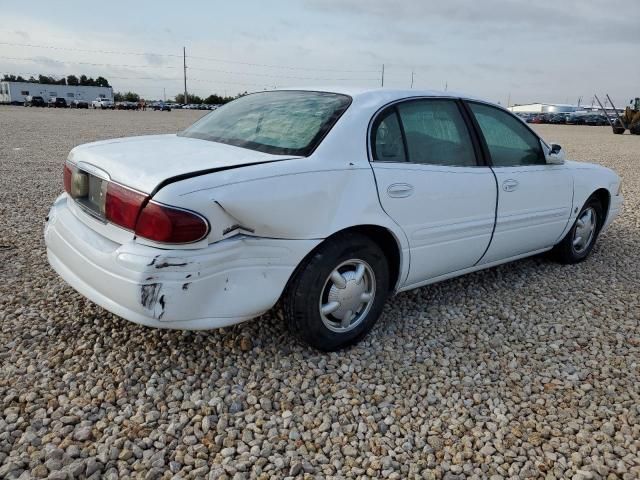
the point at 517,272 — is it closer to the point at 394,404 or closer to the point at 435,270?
the point at 435,270

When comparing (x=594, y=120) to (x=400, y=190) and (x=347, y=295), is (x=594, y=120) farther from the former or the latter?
(x=347, y=295)

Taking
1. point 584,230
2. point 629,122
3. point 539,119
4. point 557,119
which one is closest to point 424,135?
point 584,230

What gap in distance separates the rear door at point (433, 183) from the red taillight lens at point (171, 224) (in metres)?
1.06

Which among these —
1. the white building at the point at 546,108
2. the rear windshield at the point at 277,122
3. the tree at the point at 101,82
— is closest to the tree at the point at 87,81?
the tree at the point at 101,82

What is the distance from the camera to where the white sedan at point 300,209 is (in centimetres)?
236

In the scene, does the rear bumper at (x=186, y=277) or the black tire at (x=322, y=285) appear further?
the black tire at (x=322, y=285)

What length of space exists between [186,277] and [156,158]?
0.72m

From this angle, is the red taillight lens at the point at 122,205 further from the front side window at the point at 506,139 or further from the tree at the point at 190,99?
the tree at the point at 190,99

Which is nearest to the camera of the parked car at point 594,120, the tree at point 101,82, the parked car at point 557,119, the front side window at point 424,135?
the front side window at point 424,135

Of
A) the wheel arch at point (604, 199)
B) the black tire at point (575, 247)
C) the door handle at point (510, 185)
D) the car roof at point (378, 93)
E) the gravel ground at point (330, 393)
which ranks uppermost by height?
the car roof at point (378, 93)

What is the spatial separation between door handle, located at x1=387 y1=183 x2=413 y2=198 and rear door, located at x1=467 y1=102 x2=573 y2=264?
0.93m

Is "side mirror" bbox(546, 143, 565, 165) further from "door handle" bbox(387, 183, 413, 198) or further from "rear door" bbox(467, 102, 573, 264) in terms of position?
"door handle" bbox(387, 183, 413, 198)

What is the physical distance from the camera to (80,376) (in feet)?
8.69

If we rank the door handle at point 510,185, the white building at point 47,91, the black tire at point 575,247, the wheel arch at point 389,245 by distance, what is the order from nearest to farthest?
the wheel arch at point 389,245 < the door handle at point 510,185 < the black tire at point 575,247 < the white building at point 47,91
